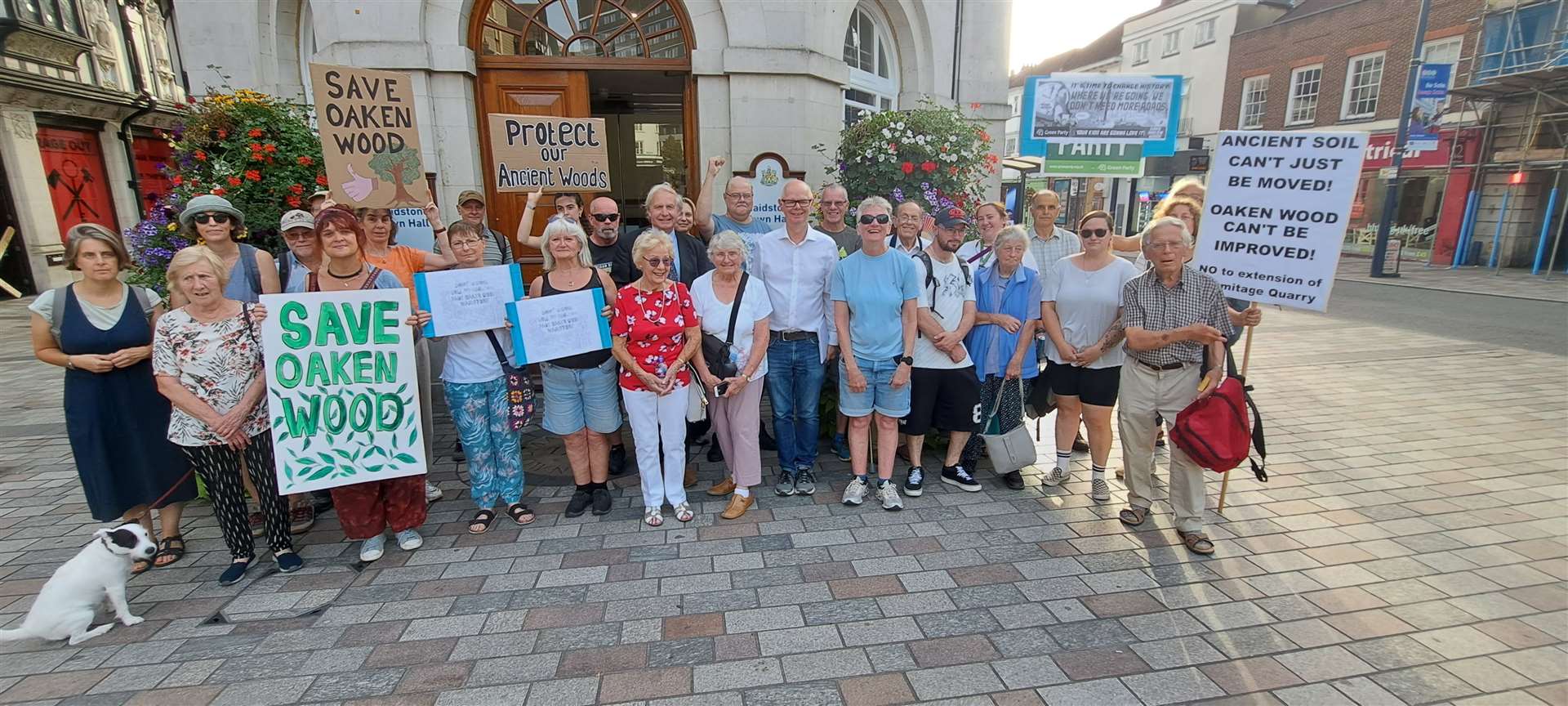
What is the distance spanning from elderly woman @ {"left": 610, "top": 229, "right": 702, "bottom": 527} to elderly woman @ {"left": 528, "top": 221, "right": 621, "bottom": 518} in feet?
0.68

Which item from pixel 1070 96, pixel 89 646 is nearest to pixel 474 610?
pixel 89 646

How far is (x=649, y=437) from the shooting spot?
413 cm

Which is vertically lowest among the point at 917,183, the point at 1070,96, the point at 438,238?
the point at 438,238

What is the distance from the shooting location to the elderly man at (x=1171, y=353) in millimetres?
3650

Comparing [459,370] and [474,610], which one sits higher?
[459,370]

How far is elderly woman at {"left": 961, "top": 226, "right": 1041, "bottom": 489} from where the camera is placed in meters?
4.38

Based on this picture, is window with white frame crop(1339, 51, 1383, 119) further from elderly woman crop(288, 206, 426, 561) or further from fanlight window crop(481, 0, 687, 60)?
elderly woman crop(288, 206, 426, 561)

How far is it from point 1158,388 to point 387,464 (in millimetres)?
4495

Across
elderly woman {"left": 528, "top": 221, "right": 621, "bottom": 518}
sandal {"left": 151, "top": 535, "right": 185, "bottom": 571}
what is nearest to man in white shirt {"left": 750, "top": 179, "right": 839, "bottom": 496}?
elderly woman {"left": 528, "top": 221, "right": 621, "bottom": 518}

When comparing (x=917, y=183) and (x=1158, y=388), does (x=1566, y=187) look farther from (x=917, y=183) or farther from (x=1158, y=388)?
(x=1158, y=388)

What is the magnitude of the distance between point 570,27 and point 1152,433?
22.5ft

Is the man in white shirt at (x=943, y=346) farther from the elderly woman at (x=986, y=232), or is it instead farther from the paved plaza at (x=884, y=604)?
the paved plaza at (x=884, y=604)

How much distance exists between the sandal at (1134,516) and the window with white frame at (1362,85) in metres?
29.0

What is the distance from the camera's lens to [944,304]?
434cm
